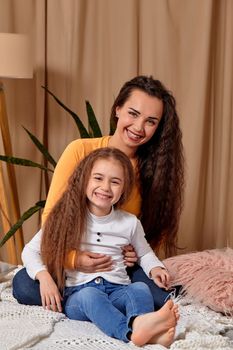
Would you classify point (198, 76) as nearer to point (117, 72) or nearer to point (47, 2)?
point (117, 72)

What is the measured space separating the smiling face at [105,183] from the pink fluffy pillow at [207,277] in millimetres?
397

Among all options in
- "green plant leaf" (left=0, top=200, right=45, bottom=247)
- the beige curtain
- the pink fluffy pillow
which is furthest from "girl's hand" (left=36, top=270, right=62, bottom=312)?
the beige curtain

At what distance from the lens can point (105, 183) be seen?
1710mm

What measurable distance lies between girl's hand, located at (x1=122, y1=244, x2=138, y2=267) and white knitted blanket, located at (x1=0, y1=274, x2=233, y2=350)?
0.70ft

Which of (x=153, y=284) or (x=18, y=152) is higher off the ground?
(x=18, y=152)

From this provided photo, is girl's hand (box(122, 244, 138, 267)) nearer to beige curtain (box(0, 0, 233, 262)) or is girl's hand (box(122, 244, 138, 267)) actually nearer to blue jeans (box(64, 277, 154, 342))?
blue jeans (box(64, 277, 154, 342))

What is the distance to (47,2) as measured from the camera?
2828 mm

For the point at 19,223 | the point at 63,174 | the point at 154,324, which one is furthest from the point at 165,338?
the point at 19,223

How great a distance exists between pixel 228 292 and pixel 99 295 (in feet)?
1.48

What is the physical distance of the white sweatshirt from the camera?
68.1 inches

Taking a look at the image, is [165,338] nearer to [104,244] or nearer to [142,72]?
[104,244]

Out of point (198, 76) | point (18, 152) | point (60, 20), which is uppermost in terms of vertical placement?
point (60, 20)

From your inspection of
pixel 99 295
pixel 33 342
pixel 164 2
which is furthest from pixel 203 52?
pixel 33 342

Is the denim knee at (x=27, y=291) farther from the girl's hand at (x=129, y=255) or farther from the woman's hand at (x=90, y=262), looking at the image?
the girl's hand at (x=129, y=255)
